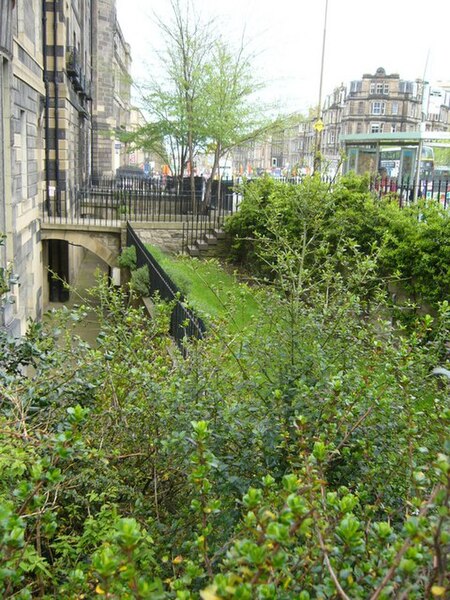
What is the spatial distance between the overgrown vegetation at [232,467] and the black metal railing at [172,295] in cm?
115

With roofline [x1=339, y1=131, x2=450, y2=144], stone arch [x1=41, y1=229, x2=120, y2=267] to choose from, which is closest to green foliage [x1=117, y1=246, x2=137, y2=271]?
stone arch [x1=41, y1=229, x2=120, y2=267]

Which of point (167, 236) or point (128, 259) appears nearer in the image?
point (128, 259)

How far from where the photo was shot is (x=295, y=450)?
10.7 feet

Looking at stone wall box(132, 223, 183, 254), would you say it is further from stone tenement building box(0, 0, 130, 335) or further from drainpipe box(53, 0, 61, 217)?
drainpipe box(53, 0, 61, 217)

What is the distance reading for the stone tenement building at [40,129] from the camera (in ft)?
38.0

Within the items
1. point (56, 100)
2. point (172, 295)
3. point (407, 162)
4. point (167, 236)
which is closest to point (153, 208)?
point (167, 236)

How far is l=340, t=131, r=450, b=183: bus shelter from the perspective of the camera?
2012 cm

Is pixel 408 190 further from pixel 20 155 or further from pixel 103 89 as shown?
pixel 103 89

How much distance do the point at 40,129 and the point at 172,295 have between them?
42.1 ft

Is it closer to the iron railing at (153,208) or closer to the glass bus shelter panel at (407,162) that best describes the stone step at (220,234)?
the iron railing at (153,208)

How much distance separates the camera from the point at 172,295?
407 inches

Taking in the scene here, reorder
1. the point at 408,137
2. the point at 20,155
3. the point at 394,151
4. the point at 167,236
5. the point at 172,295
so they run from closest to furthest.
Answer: the point at 172,295 < the point at 20,155 < the point at 408,137 < the point at 167,236 < the point at 394,151

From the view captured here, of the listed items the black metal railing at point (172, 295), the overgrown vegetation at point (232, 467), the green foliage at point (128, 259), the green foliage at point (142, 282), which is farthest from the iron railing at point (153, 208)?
the overgrown vegetation at point (232, 467)

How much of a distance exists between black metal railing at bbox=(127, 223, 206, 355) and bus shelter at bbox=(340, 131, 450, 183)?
6.85 meters
